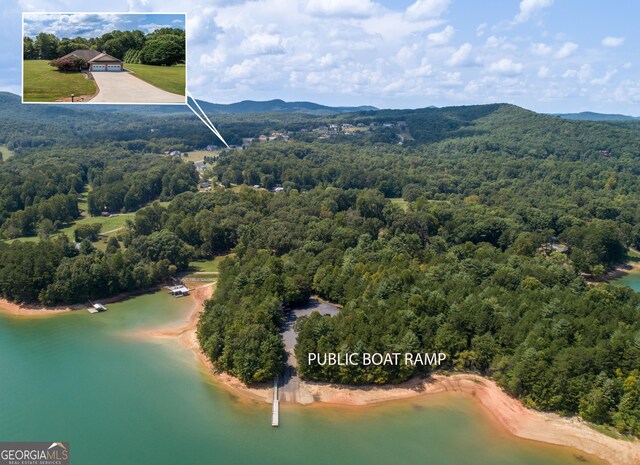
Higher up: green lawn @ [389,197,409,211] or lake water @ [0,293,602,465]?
green lawn @ [389,197,409,211]

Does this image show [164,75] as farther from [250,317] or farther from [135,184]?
[135,184]

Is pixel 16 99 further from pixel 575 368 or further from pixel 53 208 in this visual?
pixel 575 368

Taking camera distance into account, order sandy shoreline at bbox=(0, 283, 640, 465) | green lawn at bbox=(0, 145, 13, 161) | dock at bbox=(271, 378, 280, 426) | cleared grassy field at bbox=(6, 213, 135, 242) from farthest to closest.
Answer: green lawn at bbox=(0, 145, 13, 161), cleared grassy field at bbox=(6, 213, 135, 242), dock at bbox=(271, 378, 280, 426), sandy shoreline at bbox=(0, 283, 640, 465)

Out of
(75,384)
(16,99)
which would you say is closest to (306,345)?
(75,384)

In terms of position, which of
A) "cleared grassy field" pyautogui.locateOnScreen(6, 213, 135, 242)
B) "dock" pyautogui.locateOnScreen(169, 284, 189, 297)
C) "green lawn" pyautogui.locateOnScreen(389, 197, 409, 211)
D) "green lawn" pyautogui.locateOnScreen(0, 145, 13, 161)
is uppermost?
"green lawn" pyautogui.locateOnScreen(0, 145, 13, 161)

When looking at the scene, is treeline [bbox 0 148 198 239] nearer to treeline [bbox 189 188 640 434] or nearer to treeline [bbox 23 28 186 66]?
treeline [bbox 189 188 640 434]

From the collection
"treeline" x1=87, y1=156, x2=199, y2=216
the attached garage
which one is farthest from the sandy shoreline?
"treeline" x1=87, y1=156, x2=199, y2=216

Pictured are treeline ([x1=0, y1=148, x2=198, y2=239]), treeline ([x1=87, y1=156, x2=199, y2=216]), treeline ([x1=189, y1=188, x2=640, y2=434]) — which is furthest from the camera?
treeline ([x1=87, y1=156, x2=199, y2=216])

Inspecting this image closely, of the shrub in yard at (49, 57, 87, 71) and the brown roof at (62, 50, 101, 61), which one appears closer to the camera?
the shrub in yard at (49, 57, 87, 71)
